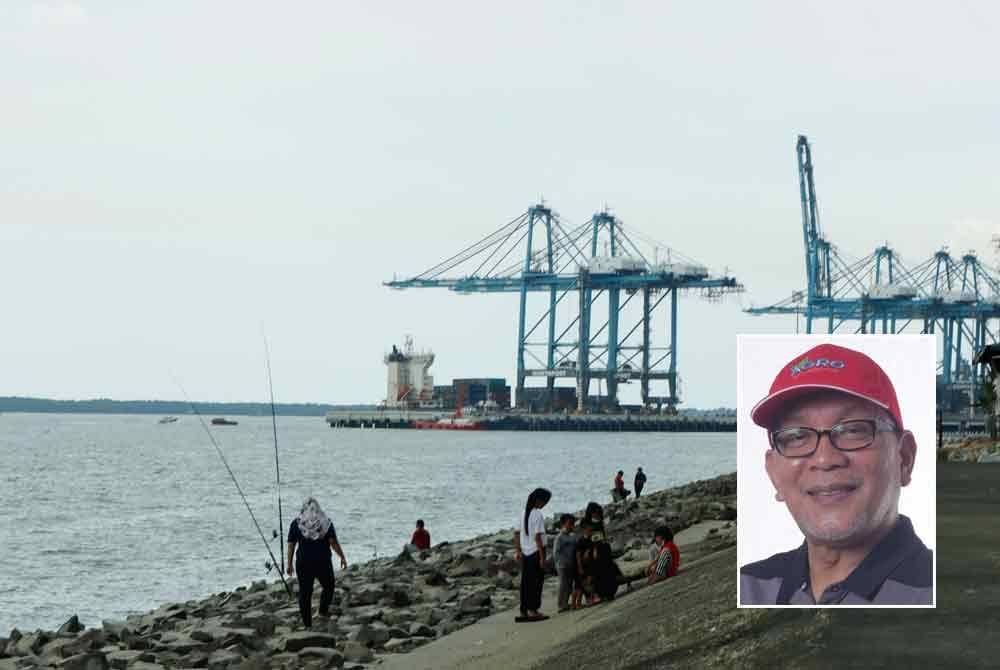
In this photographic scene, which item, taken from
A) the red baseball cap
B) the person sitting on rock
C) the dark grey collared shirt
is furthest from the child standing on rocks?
the red baseball cap

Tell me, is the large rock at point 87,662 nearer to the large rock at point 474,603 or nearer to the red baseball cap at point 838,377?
the large rock at point 474,603

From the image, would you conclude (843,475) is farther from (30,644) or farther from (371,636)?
(30,644)

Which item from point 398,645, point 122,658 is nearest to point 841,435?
point 398,645

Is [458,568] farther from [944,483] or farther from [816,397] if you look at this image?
[816,397]

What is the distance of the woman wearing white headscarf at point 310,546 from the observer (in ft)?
40.6

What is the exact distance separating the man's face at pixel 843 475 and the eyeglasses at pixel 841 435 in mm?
13

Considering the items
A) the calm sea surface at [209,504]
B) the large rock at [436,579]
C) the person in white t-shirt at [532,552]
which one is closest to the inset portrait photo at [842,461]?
the person in white t-shirt at [532,552]

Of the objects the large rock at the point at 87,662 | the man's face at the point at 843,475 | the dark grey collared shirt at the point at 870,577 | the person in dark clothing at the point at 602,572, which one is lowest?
the large rock at the point at 87,662

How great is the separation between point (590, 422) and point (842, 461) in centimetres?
13318

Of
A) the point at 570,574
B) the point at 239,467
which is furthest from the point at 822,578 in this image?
the point at 239,467

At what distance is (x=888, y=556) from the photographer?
5.00m

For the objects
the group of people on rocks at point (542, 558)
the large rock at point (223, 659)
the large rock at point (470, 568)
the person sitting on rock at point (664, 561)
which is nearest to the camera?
the large rock at point (223, 659)

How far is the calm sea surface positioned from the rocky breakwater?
3.94 metres

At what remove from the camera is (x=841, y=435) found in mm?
4816
